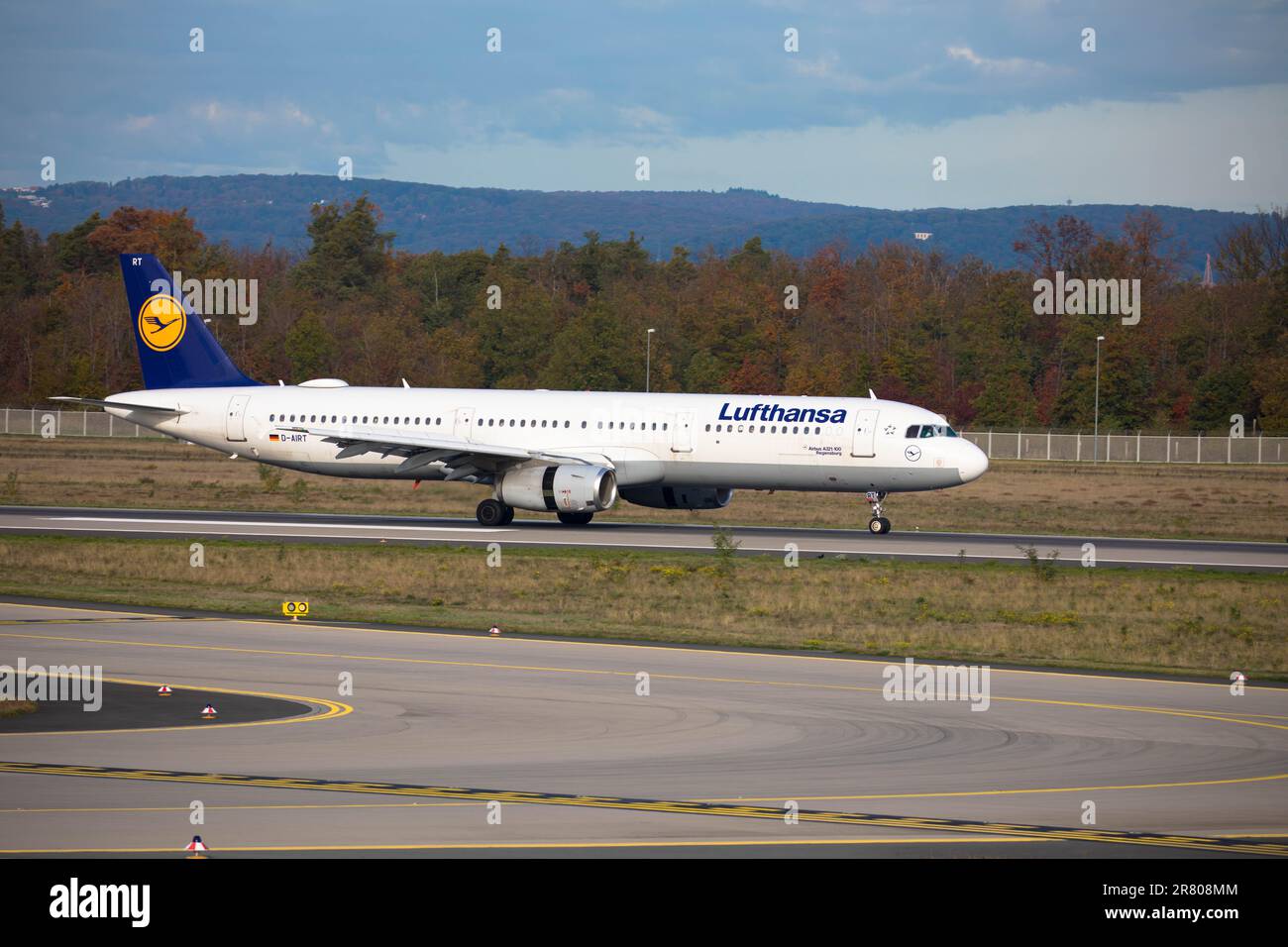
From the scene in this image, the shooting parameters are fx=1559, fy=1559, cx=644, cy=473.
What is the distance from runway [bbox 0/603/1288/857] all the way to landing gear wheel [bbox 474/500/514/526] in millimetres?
20284

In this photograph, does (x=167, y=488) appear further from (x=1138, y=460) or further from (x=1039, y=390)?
(x=1039, y=390)

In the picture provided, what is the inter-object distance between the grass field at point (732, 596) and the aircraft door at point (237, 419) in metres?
10.8

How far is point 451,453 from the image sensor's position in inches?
1750

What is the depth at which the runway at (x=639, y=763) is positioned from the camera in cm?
1347

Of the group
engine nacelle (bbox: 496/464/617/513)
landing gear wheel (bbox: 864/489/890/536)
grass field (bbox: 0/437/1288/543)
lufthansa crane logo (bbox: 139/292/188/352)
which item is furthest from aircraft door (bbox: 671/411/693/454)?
lufthansa crane logo (bbox: 139/292/188/352)

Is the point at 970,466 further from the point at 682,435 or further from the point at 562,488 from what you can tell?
the point at 562,488

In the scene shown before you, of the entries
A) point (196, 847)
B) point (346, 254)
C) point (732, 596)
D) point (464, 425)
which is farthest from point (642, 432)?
point (346, 254)

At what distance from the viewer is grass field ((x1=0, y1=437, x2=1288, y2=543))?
52.3 meters

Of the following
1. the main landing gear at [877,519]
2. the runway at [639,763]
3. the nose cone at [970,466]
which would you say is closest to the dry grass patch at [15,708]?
the runway at [639,763]

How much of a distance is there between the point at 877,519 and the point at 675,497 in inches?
238

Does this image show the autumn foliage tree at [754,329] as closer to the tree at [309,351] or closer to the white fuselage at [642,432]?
the tree at [309,351]

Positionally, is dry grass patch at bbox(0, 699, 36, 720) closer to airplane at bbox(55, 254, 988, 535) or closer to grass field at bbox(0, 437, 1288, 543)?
airplane at bbox(55, 254, 988, 535)

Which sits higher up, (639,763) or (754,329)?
(754,329)
